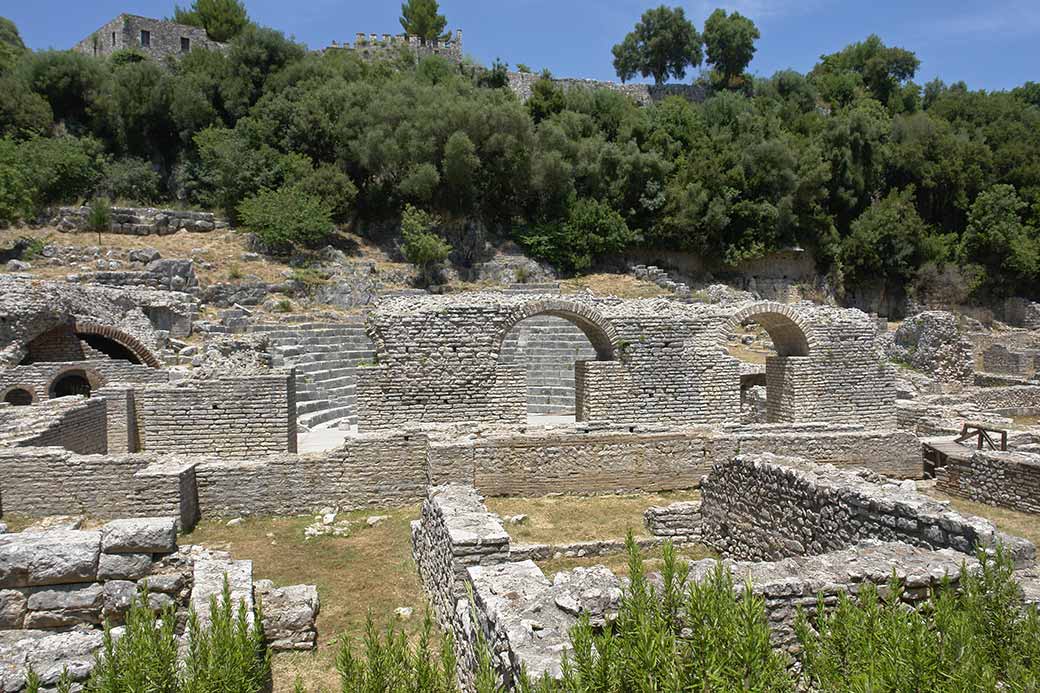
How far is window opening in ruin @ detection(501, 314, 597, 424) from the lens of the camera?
17.3 metres

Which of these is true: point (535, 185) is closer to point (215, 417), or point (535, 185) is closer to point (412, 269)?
point (412, 269)

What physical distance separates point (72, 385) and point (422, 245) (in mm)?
14678

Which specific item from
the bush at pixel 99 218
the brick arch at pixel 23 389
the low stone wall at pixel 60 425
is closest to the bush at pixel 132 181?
the bush at pixel 99 218

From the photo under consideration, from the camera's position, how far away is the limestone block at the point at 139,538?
4.39 meters

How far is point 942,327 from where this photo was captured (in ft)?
62.5

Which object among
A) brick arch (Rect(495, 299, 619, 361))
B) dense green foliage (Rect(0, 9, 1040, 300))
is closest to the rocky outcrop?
brick arch (Rect(495, 299, 619, 361))

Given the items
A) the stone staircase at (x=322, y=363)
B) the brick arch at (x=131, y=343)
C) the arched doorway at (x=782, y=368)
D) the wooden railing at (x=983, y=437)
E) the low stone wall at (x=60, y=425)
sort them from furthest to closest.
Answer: the brick arch at (x=131, y=343) → the stone staircase at (x=322, y=363) → the arched doorway at (x=782, y=368) → the wooden railing at (x=983, y=437) → the low stone wall at (x=60, y=425)

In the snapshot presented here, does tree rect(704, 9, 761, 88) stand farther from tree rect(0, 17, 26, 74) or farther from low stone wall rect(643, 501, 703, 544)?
low stone wall rect(643, 501, 703, 544)

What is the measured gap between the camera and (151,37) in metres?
39.4

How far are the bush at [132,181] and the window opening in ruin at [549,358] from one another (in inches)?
836

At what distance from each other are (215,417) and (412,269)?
62.9ft

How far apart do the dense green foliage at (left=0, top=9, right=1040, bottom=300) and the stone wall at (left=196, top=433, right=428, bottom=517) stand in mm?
22451

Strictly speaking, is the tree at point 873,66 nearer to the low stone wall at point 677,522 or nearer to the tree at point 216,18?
the tree at point 216,18

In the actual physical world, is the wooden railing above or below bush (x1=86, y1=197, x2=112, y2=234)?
below
